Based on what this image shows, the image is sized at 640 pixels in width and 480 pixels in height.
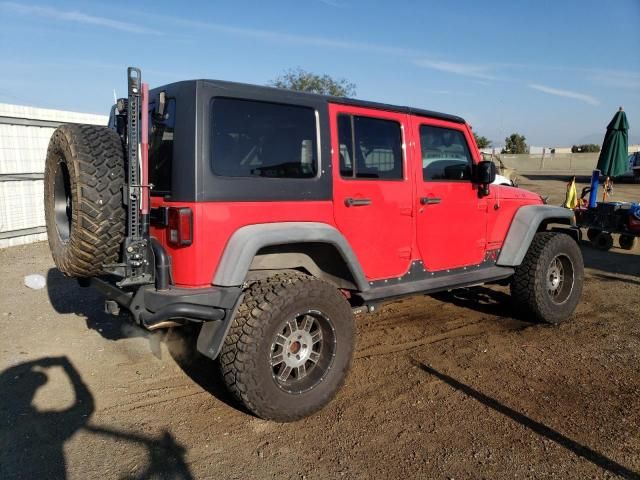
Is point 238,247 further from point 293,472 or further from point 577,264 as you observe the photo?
point 577,264

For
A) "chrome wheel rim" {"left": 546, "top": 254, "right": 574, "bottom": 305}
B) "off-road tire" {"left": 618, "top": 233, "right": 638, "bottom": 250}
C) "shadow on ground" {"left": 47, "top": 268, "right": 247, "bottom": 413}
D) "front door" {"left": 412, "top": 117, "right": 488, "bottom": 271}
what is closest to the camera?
"shadow on ground" {"left": 47, "top": 268, "right": 247, "bottom": 413}

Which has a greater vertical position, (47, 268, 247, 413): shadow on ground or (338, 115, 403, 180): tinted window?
(338, 115, 403, 180): tinted window

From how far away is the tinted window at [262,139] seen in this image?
10.2ft

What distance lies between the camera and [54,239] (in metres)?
3.63

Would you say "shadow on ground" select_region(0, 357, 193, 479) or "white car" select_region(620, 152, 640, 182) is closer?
"shadow on ground" select_region(0, 357, 193, 479)

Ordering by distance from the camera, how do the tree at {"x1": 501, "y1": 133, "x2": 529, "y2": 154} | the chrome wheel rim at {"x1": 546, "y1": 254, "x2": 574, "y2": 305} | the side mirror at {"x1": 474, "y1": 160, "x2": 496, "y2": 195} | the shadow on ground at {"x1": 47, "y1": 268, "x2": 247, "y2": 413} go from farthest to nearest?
the tree at {"x1": 501, "y1": 133, "x2": 529, "y2": 154}
the chrome wheel rim at {"x1": 546, "y1": 254, "x2": 574, "y2": 305}
the side mirror at {"x1": 474, "y1": 160, "x2": 496, "y2": 195}
the shadow on ground at {"x1": 47, "y1": 268, "x2": 247, "y2": 413}

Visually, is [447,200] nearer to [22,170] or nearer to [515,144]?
[22,170]

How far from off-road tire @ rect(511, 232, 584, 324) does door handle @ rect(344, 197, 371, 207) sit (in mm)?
2225

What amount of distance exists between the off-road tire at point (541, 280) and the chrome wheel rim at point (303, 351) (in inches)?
99.7

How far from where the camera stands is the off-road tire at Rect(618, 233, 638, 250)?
931 cm

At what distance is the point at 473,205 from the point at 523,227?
2.37ft

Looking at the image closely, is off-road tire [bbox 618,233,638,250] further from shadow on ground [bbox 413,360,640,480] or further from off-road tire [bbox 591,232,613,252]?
shadow on ground [bbox 413,360,640,480]

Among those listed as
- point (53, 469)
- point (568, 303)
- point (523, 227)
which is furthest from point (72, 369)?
point (568, 303)

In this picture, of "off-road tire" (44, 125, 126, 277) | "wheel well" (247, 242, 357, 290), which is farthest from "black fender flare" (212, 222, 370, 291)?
"off-road tire" (44, 125, 126, 277)
